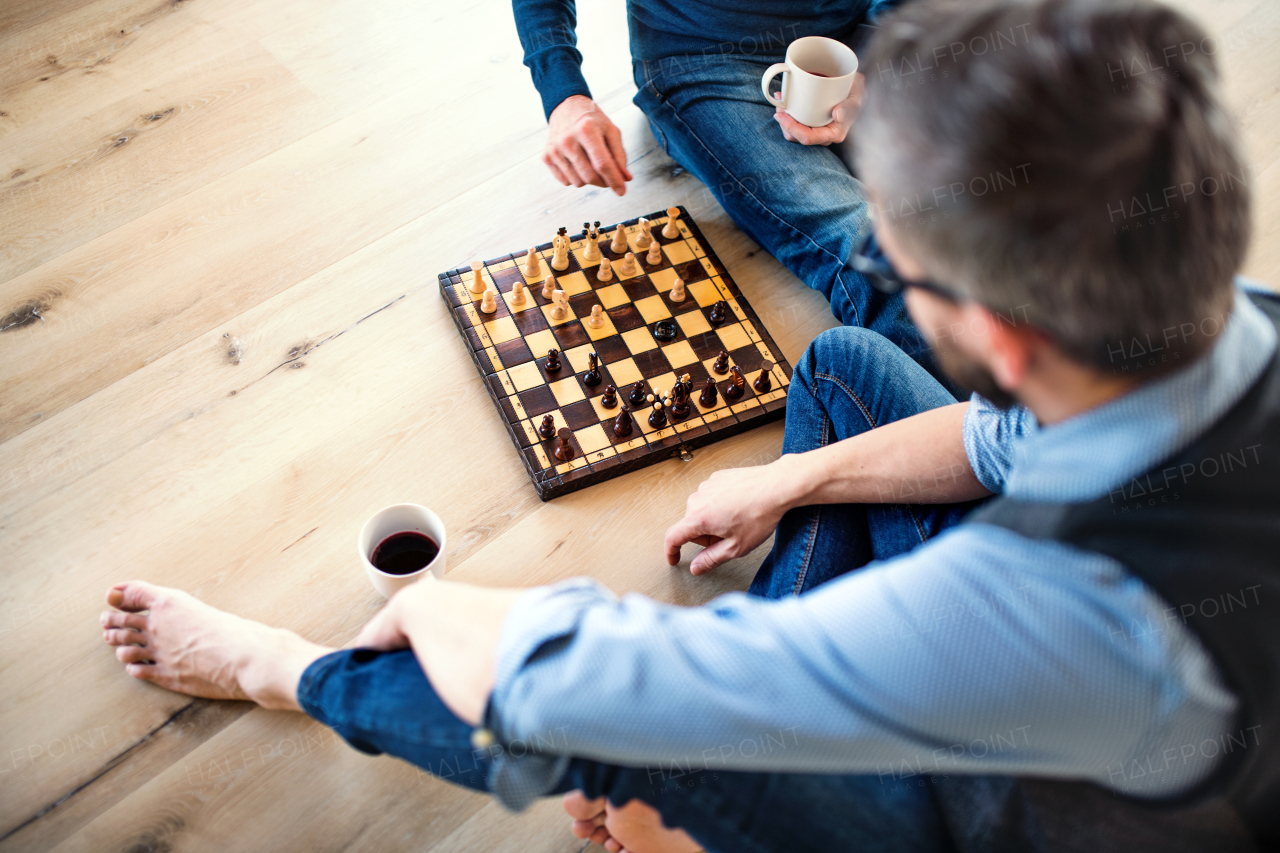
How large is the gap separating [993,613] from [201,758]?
3.50 feet

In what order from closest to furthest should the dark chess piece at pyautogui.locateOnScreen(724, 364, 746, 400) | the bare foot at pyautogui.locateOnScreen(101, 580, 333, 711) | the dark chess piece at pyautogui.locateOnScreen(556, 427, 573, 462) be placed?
1. the bare foot at pyautogui.locateOnScreen(101, 580, 333, 711)
2. the dark chess piece at pyautogui.locateOnScreen(556, 427, 573, 462)
3. the dark chess piece at pyautogui.locateOnScreen(724, 364, 746, 400)

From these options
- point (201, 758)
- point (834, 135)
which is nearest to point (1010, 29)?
point (834, 135)

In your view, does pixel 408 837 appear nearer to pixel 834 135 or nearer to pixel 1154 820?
pixel 1154 820

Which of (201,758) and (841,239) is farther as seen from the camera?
(841,239)

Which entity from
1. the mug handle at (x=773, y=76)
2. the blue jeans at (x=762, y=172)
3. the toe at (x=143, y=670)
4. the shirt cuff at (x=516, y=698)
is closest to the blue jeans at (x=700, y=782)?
the shirt cuff at (x=516, y=698)

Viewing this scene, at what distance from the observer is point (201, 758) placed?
48.1 inches

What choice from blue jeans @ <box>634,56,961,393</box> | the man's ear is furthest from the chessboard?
the man's ear

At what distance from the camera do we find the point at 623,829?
1103 millimetres

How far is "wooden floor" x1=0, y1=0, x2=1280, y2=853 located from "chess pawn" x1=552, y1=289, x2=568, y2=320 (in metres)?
0.20

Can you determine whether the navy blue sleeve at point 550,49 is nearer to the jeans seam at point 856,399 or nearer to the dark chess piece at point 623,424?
the dark chess piece at point 623,424

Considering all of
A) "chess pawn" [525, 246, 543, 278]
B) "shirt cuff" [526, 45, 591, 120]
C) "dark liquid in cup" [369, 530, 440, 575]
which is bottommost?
"dark liquid in cup" [369, 530, 440, 575]

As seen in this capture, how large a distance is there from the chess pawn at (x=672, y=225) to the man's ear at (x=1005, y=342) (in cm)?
115

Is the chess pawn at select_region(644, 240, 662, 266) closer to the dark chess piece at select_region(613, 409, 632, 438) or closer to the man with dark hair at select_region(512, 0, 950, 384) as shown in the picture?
the man with dark hair at select_region(512, 0, 950, 384)

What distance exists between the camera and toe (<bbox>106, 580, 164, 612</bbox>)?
4.23 ft
